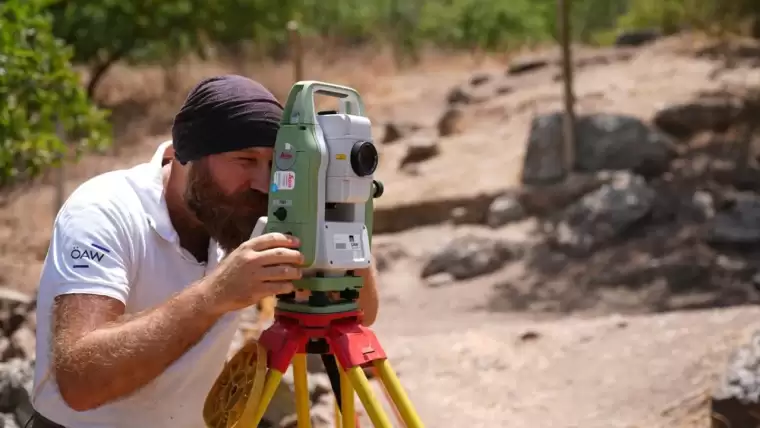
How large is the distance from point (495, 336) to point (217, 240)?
11.0 ft

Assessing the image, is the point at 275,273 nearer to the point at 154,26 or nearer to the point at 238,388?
the point at 238,388

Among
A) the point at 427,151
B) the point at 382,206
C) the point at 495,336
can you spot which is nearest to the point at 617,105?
the point at 427,151

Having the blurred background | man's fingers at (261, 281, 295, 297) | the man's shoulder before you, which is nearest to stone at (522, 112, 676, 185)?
the blurred background

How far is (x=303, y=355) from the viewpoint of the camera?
6.15ft

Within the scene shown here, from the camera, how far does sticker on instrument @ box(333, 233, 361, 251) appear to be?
5.59ft

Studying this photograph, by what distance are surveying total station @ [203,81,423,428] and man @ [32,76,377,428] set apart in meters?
0.07

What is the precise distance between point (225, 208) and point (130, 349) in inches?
13.2

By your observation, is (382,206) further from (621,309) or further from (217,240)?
(217,240)

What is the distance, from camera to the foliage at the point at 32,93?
4.89m

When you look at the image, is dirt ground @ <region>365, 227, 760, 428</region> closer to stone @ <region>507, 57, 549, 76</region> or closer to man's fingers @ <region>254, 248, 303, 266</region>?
man's fingers @ <region>254, 248, 303, 266</region>

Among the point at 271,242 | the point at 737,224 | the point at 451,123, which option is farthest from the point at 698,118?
the point at 271,242

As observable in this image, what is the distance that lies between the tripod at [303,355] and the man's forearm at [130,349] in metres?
0.11

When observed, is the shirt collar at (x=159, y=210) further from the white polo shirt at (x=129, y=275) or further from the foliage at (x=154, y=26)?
the foliage at (x=154, y=26)

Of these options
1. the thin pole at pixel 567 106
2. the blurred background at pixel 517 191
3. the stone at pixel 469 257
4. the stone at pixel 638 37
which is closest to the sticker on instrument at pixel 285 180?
the blurred background at pixel 517 191
